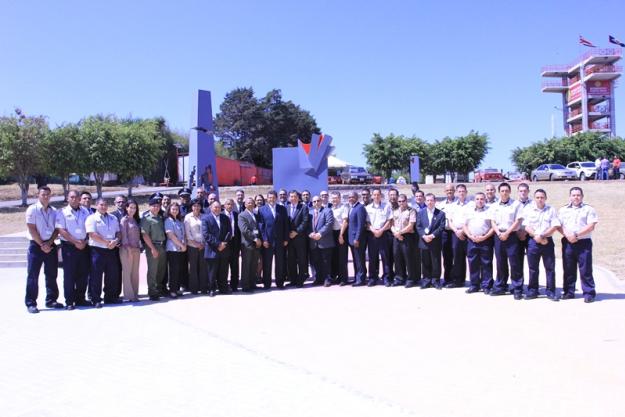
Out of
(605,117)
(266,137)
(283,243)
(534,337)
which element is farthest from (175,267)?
(605,117)

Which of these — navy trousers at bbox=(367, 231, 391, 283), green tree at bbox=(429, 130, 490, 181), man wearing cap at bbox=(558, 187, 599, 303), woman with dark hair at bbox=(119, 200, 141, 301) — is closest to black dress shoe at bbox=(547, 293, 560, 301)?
man wearing cap at bbox=(558, 187, 599, 303)

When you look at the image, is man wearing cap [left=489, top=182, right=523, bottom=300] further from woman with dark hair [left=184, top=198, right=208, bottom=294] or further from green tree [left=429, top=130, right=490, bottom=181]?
green tree [left=429, top=130, right=490, bottom=181]

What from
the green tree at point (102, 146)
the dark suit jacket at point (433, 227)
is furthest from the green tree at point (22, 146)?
the dark suit jacket at point (433, 227)

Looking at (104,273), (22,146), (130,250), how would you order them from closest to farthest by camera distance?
(104,273) < (130,250) < (22,146)

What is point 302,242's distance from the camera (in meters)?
9.61

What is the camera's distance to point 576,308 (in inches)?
275

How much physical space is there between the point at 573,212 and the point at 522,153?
44614mm

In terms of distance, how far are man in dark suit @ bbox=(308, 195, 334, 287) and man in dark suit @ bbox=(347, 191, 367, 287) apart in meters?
0.39

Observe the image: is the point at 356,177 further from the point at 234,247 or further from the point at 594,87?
the point at 594,87

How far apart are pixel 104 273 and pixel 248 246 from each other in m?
2.45

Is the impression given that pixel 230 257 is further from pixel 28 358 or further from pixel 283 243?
pixel 28 358

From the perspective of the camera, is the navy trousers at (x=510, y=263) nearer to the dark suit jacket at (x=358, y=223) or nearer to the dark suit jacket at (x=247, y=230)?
the dark suit jacket at (x=358, y=223)

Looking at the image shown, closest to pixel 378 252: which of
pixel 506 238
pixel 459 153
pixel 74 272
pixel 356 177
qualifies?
pixel 506 238

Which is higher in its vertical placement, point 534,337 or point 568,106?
point 568,106
